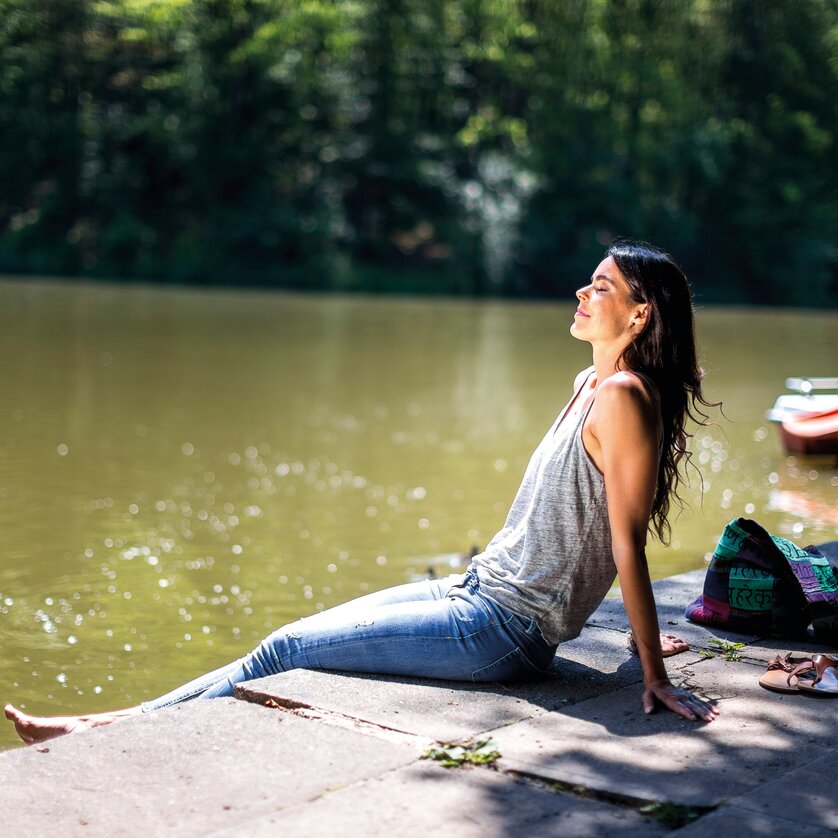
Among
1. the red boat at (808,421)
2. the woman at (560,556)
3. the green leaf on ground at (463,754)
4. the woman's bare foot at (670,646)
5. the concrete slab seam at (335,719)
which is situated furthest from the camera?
the red boat at (808,421)

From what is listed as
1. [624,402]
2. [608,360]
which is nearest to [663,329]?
[608,360]

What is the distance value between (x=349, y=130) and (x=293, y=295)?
9.81 meters

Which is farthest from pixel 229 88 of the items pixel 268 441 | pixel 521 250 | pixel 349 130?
pixel 268 441

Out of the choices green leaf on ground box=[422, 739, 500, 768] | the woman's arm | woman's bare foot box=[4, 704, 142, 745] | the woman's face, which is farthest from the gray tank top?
woman's bare foot box=[4, 704, 142, 745]

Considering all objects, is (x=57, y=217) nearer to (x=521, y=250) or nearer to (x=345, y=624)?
(x=521, y=250)

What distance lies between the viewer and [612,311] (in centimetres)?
384

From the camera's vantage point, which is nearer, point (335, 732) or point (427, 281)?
point (335, 732)

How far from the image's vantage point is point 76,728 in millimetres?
3916

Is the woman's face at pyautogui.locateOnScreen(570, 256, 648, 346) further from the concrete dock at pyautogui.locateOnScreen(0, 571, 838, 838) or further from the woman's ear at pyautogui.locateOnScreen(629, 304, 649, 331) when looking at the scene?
the concrete dock at pyautogui.locateOnScreen(0, 571, 838, 838)

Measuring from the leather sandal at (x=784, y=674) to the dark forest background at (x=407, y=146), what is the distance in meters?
39.6

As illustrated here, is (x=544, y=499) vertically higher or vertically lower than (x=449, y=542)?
higher

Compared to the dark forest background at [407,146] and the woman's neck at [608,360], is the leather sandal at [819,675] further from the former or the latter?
the dark forest background at [407,146]

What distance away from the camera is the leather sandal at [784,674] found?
3811mm

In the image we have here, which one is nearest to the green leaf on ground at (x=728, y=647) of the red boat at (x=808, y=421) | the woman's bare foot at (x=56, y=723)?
the woman's bare foot at (x=56, y=723)
